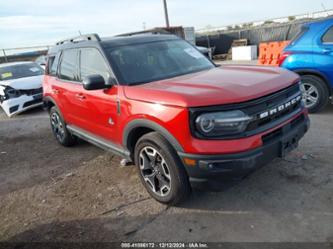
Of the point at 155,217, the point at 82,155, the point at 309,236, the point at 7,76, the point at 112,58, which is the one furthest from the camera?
the point at 7,76

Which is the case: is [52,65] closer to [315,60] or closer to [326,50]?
[315,60]

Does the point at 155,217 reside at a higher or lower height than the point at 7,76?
lower

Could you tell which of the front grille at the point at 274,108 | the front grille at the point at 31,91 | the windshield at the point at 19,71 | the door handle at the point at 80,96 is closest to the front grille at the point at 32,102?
the front grille at the point at 31,91

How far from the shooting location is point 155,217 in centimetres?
324

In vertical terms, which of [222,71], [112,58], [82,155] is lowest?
[82,155]

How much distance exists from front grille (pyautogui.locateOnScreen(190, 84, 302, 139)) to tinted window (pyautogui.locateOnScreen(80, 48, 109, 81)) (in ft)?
5.24

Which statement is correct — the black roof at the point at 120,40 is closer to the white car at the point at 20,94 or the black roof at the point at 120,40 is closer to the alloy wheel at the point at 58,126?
the alloy wheel at the point at 58,126

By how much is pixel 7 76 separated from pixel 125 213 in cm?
827

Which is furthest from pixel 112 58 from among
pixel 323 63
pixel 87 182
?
pixel 323 63

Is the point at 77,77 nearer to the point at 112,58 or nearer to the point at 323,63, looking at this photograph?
the point at 112,58

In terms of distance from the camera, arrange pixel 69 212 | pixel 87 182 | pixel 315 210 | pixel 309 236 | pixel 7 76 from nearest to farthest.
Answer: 1. pixel 309 236
2. pixel 315 210
3. pixel 69 212
4. pixel 87 182
5. pixel 7 76

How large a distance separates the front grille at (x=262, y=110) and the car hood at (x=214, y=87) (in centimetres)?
5

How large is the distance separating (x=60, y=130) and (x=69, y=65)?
1.44 m

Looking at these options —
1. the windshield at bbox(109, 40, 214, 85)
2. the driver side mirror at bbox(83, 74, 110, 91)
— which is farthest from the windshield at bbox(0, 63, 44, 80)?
the driver side mirror at bbox(83, 74, 110, 91)
